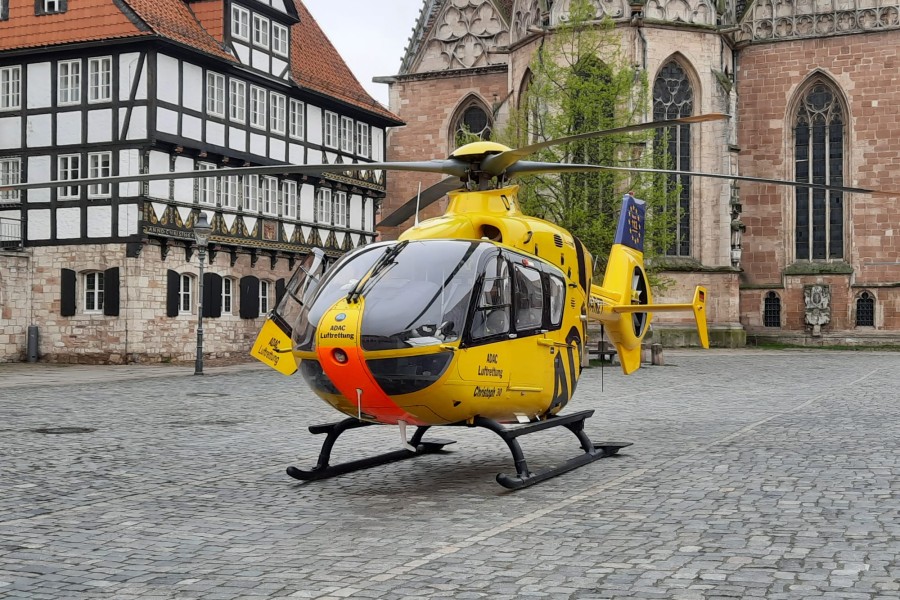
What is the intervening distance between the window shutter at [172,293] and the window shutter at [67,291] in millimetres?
2335

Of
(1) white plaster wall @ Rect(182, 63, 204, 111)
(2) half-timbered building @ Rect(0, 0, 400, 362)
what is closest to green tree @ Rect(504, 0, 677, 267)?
(2) half-timbered building @ Rect(0, 0, 400, 362)

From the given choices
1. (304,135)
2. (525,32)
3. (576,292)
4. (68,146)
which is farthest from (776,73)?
(576,292)

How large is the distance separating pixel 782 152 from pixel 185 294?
23.2 metres

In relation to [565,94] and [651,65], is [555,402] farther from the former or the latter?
[651,65]

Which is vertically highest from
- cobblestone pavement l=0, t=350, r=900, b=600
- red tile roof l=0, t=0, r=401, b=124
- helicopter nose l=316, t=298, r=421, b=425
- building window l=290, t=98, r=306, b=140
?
red tile roof l=0, t=0, r=401, b=124

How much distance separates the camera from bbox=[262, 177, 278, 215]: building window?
31.2 m

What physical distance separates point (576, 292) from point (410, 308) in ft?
8.96

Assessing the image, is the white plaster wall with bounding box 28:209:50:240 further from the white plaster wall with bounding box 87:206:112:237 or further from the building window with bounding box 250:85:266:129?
the building window with bounding box 250:85:266:129

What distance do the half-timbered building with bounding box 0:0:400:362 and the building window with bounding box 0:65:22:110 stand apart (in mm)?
33

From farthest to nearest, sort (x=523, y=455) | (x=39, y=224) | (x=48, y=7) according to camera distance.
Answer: (x=48, y=7), (x=39, y=224), (x=523, y=455)

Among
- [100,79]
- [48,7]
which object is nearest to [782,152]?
[100,79]

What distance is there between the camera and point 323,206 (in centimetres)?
3409

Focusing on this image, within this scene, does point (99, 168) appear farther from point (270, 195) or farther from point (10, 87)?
point (270, 195)

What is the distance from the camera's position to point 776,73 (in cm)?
4038
